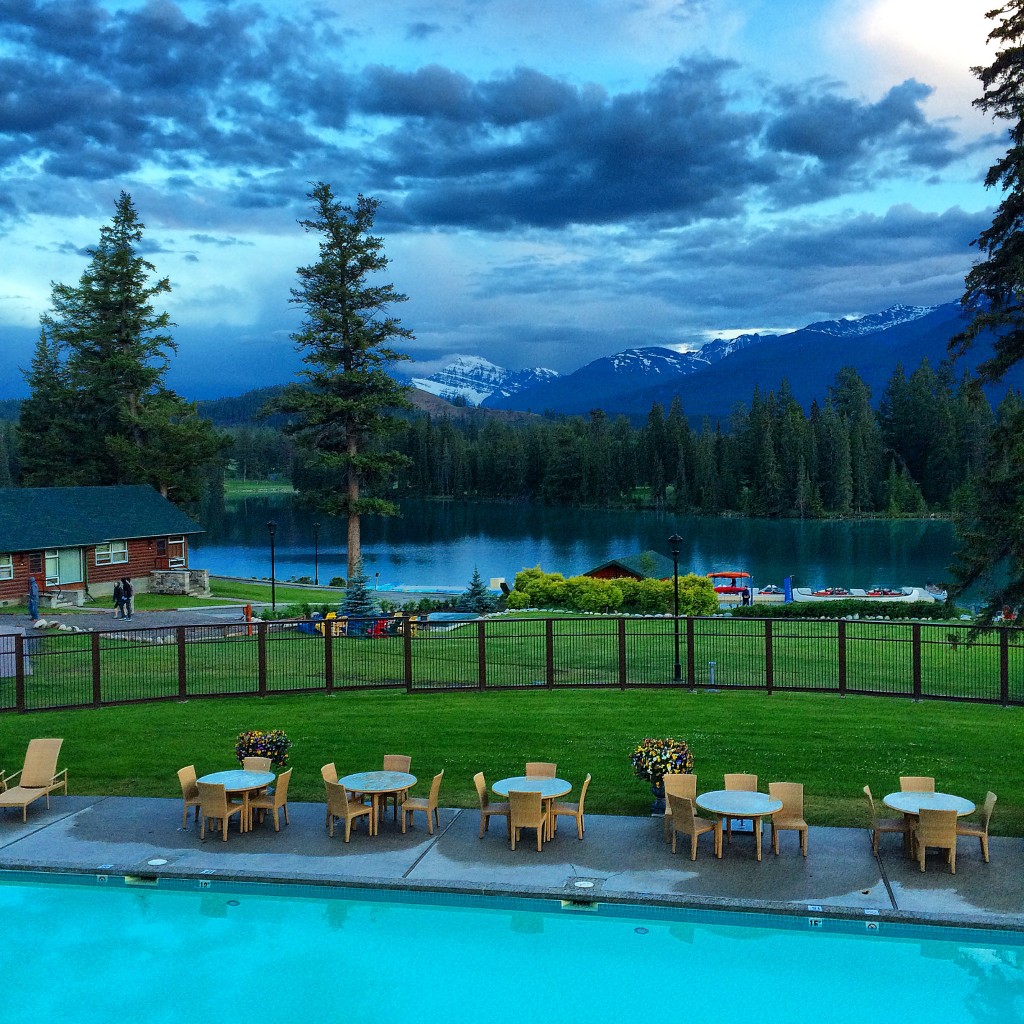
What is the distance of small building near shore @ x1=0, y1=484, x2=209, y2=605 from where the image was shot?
148 ft

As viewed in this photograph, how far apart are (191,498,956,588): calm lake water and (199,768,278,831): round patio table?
179 ft

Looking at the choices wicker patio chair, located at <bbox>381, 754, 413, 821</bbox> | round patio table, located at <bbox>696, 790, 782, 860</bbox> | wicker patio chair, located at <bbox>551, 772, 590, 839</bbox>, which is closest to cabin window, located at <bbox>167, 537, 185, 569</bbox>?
wicker patio chair, located at <bbox>381, 754, 413, 821</bbox>

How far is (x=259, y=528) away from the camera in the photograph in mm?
123875

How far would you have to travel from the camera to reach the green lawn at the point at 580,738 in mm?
16125

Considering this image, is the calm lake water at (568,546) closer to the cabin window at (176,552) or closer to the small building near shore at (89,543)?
the cabin window at (176,552)

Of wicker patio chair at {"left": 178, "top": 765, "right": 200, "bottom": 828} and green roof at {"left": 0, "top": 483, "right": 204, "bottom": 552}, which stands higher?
green roof at {"left": 0, "top": 483, "right": 204, "bottom": 552}

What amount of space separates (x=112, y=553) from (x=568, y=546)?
56.4 m

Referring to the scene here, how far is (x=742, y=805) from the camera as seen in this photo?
43.6 feet

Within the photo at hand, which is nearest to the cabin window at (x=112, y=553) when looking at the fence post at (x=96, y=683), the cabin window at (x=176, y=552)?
the cabin window at (x=176, y=552)

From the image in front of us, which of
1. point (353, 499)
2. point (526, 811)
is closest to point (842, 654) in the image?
point (526, 811)

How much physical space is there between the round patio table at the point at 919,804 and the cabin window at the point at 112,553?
43764 millimetres

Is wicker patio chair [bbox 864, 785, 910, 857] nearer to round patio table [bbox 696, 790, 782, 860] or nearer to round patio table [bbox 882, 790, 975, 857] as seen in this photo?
round patio table [bbox 882, 790, 975, 857]

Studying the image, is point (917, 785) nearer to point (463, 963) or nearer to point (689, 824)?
point (689, 824)

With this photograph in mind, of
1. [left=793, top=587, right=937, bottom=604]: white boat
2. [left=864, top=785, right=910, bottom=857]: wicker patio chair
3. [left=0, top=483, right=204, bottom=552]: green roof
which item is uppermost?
[left=0, top=483, right=204, bottom=552]: green roof
